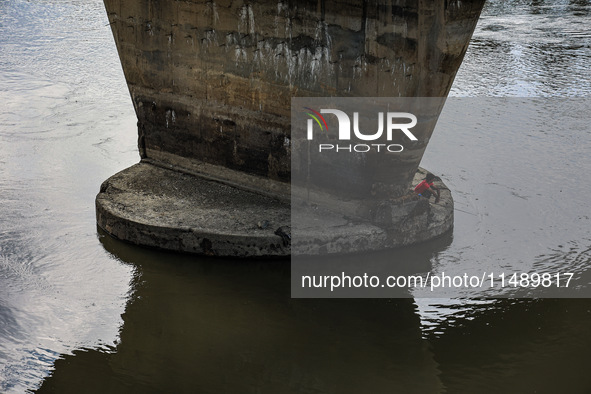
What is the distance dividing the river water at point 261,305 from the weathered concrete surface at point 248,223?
16 centimetres

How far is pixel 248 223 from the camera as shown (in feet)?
23.5

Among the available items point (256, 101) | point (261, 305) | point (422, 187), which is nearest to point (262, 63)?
point (256, 101)

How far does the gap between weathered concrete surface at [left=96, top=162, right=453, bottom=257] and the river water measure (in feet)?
0.52

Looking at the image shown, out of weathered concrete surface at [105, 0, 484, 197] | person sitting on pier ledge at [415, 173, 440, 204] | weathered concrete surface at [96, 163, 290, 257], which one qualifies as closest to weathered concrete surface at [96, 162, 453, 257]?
weathered concrete surface at [96, 163, 290, 257]

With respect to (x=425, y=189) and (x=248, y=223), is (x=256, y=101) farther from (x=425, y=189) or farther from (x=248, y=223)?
(x=425, y=189)

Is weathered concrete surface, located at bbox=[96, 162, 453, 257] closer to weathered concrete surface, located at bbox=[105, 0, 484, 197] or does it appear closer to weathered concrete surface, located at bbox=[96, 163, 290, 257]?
weathered concrete surface, located at bbox=[96, 163, 290, 257]

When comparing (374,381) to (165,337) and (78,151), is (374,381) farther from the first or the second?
(78,151)

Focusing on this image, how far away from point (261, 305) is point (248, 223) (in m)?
0.93

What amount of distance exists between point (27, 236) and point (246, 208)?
214 cm

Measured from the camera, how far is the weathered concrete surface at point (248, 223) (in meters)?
7.01

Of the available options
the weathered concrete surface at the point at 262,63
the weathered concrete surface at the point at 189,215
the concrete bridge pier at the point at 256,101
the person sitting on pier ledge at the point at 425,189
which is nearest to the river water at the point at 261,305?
the weathered concrete surface at the point at 189,215

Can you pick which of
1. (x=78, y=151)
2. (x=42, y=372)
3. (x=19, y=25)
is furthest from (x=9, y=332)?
(x=19, y=25)

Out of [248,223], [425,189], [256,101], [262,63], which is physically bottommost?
[248,223]

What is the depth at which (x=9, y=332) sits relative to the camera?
6070 mm
